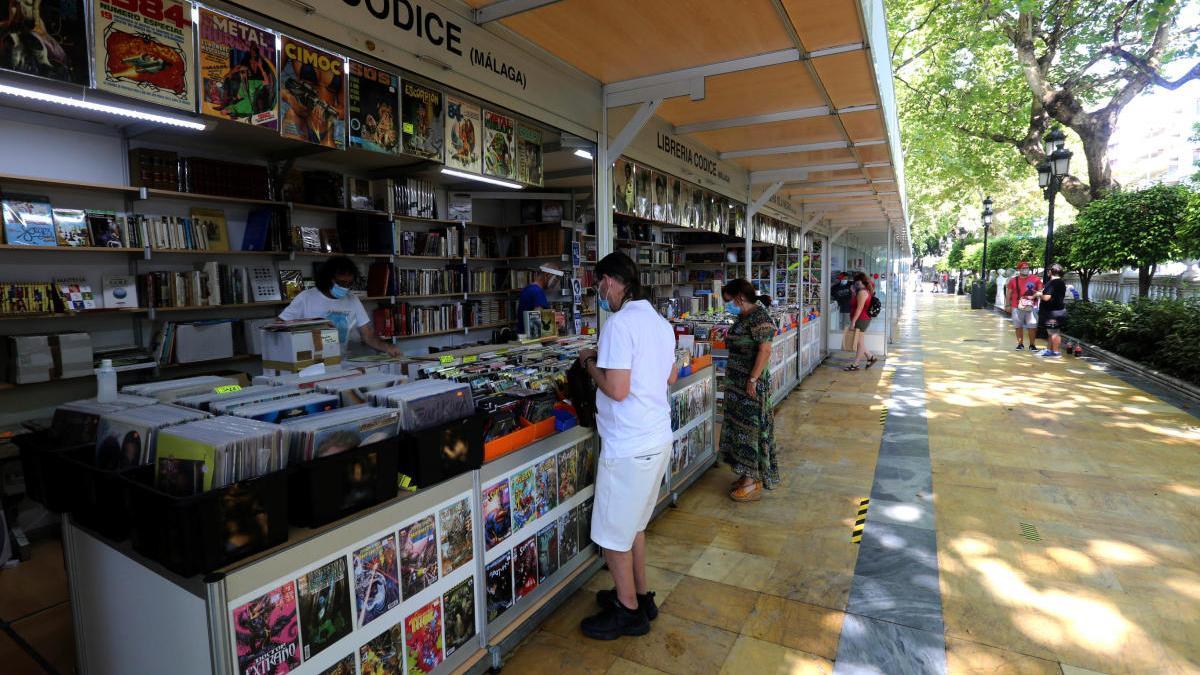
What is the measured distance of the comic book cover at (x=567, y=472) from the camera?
112 inches

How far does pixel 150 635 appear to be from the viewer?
1707 millimetres

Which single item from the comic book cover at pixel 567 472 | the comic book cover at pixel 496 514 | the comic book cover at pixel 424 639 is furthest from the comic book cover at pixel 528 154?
the comic book cover at pixel 424 639

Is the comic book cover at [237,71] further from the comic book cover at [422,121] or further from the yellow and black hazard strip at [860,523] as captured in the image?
the yellow and black hazard strip at [860,523]

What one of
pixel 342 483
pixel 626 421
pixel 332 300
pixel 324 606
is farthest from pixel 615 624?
pixel 332 300

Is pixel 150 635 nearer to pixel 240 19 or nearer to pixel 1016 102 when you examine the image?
pixel 240 19

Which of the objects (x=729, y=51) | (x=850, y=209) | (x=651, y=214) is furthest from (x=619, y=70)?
(x=850, y=209)

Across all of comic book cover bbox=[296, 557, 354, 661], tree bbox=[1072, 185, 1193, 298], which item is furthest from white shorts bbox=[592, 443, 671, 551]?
tree bbox=[1072, 185, 1193, 298]

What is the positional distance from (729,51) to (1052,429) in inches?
215

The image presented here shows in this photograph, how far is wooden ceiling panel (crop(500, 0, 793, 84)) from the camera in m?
2.88

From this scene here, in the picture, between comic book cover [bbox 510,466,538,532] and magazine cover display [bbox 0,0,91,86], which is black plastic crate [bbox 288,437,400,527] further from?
magazine cover display [bbox 0,0,91,86]

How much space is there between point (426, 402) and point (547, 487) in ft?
2.86

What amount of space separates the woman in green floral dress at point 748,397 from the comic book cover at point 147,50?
3.26m

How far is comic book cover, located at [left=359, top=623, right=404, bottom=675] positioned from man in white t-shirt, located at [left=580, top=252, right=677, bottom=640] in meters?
0.94

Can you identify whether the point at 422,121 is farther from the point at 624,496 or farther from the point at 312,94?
the point at 624,496
